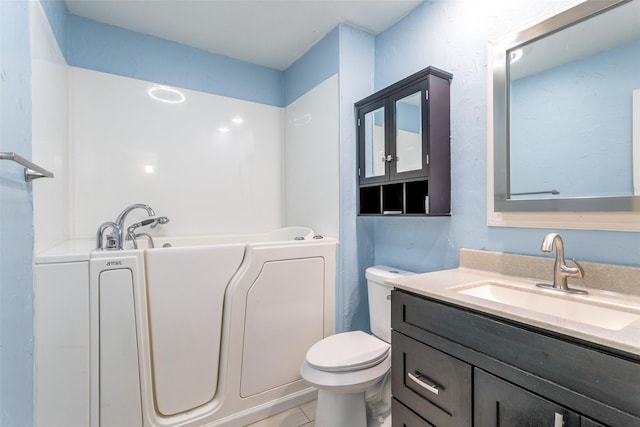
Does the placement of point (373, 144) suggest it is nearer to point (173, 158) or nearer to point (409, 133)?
point (409, 133)

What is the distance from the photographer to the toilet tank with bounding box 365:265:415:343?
1.63 metres

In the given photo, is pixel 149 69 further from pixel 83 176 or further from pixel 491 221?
pixel 491 221

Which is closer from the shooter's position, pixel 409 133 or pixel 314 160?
pixel 409 133

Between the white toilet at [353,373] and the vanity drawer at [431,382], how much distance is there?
23 cm

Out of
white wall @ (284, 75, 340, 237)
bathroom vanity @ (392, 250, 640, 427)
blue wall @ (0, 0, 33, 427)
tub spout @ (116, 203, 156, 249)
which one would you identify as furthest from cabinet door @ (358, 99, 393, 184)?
blue wall @ (0, 0, 33, 427)

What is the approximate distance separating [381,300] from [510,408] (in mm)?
886

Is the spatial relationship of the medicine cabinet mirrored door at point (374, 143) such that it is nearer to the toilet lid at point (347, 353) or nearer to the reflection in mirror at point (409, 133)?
the reflection in mirror at point (409, 133)

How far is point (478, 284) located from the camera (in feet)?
3.97

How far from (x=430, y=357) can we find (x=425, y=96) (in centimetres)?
119

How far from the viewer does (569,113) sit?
113 cm

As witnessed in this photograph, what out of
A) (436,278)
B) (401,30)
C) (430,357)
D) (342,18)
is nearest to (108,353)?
(430,357)

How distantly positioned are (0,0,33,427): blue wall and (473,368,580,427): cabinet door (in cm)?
139

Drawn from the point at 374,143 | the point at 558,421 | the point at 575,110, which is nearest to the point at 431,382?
the point at 558,421

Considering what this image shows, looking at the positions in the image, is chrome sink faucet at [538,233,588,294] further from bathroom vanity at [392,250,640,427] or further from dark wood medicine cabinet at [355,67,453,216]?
dark wood medicine cabinet at [355,67,453,216]
